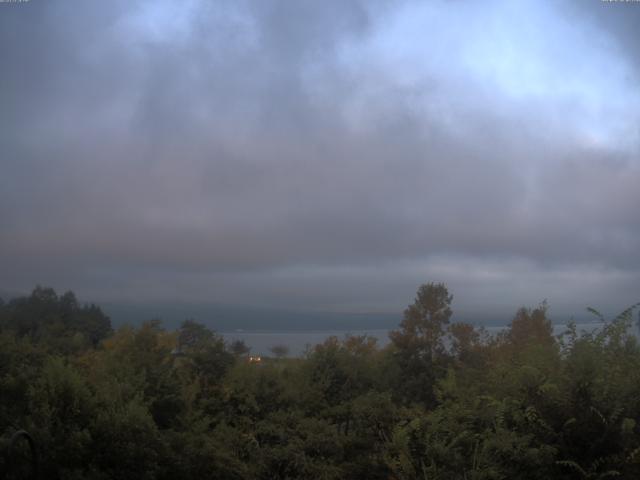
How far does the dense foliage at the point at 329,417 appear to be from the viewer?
693 cm

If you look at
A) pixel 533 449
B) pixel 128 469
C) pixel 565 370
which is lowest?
pixel 128 469

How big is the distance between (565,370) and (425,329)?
54.7ft

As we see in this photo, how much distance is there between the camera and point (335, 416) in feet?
50.3

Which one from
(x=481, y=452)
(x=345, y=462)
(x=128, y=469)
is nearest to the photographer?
(x=481, y=452)

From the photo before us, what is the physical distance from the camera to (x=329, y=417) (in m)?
15.4

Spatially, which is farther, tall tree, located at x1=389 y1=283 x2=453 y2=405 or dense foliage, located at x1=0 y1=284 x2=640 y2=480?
tall tree, located at x1=389 y1=283 x2=453 y2=405

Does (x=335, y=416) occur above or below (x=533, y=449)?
below

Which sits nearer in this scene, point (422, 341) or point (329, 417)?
point (329, 417)

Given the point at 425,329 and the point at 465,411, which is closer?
the point at 465,411

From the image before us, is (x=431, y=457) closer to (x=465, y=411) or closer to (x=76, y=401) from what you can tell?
(x=465, y=411)

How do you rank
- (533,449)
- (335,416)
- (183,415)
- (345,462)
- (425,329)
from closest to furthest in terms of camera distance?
1. (533,449)
2. (345,462)
3. (183,415)
4. (335,416)
5. (425,329)

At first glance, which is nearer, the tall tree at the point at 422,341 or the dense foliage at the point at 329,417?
the dense foliage at the point at 329,417

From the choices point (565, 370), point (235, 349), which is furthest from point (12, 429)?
point (235, 349)

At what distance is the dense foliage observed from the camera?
6.93 metres
